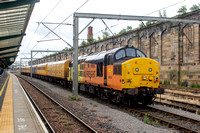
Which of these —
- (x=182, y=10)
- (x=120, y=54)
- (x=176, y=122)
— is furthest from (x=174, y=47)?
(x=176, y=122)

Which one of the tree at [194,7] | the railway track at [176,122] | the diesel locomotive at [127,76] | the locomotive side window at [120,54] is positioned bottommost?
the railway track at [176,122]

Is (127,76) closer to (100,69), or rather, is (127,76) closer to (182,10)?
(100,69)

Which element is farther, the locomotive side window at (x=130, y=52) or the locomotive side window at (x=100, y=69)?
the locomotive side window at (x=100, y=69)

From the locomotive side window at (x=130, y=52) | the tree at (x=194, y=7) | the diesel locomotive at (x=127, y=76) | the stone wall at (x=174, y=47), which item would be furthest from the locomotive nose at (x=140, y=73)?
the tree at (x=194, y=7)

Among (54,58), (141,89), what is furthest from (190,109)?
(54,58)

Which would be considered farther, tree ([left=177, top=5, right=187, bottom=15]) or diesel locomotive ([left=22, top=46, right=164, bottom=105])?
tree ([left=177, top=5, right=187, bottom=15])

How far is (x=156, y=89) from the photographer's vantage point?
11.7m

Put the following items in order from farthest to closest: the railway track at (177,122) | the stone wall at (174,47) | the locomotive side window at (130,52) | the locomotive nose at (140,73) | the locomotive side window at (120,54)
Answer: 1. the stone wall at (174,47)
2. the locomotive side window at (130,52)
3. the locomotive side window at (120,54)
4. the locomotive nose at (140,73)
5. the railway track at (177,122)

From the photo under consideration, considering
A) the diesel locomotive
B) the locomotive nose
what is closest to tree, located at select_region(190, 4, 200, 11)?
the diesel locomotive

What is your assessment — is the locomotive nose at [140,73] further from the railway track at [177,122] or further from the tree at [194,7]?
the tree at [194,7]

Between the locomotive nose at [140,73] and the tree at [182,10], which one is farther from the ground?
the tree at [182,10]

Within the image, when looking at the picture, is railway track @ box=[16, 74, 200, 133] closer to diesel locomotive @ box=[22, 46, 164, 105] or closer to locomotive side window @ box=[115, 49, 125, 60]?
diesel locomotive @ box=[22, 46, 164, 105]

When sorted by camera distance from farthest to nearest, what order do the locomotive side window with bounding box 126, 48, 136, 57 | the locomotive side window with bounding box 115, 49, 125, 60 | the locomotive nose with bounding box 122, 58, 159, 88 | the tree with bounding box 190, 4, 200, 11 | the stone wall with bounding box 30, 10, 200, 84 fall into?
the tree with bounding box 190, 4, 200, 11 → the stone wall with bounding box 30, 10, 200, 84 → the locomotive side window with bounding box 126, 48, 136, 57 → the locomotive side window with bounding box 115, 49, 125, 60 → the locomotive nose with bounding box 122, 58, 159, 88

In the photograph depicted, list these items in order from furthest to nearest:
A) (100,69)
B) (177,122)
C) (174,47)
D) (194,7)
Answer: (174,47) → (194,7) → (100,69) → (177,122)
